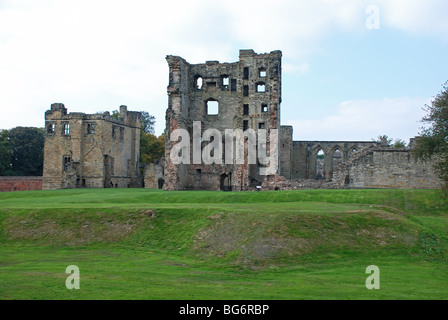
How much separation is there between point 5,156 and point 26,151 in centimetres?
525

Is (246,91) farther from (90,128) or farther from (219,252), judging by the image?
(219,252)

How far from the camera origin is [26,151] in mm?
78312

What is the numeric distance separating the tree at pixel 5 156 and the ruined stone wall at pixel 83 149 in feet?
46.8

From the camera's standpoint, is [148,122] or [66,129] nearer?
[66,129]

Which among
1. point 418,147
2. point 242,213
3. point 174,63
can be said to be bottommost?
point 242,213

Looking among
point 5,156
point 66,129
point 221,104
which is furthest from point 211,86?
point 5,156

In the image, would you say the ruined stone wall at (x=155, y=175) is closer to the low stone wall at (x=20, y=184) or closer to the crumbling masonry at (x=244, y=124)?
the crumbling masonry at (x=244, y=124)

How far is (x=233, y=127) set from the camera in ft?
159

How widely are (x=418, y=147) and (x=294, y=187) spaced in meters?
15.3

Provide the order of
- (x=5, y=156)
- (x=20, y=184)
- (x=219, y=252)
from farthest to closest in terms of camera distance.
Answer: (x=5, y=156) < (x=20, y=184) < (x=219, y=252)

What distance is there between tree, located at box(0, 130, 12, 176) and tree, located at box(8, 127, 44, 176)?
174cm
